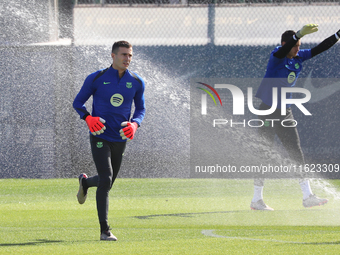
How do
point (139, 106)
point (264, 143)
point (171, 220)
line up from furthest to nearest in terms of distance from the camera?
point (264, 143) < point (171, 220) < point (139, 106)

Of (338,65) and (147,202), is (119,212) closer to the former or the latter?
(147,202)

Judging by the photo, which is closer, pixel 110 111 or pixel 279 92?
pixel 110 111

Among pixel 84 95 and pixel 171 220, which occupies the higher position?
pixel 84 95

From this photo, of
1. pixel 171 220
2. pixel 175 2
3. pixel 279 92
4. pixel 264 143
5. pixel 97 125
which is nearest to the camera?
pixel 97 125

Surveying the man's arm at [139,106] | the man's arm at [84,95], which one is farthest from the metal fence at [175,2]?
the man's arm at [84,95]

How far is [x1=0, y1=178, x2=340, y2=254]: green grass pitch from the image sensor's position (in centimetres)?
472

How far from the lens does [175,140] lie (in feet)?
38.3

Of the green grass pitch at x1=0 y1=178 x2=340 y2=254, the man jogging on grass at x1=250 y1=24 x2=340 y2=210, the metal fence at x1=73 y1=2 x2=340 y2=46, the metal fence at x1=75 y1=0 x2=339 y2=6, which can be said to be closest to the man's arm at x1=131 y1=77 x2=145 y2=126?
the green grass pitch at x1=0 y1=178 x2=340 y2=254

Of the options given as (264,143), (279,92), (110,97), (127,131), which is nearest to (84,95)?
(110,97)

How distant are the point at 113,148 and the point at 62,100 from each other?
6261 millimetres

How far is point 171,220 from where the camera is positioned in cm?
635

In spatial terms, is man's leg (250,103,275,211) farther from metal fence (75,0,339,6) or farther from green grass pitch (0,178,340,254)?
metal fence (75,0,339,6)

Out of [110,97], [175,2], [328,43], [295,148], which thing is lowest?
[295,148]

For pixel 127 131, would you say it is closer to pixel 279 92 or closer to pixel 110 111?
pixel 110 111
